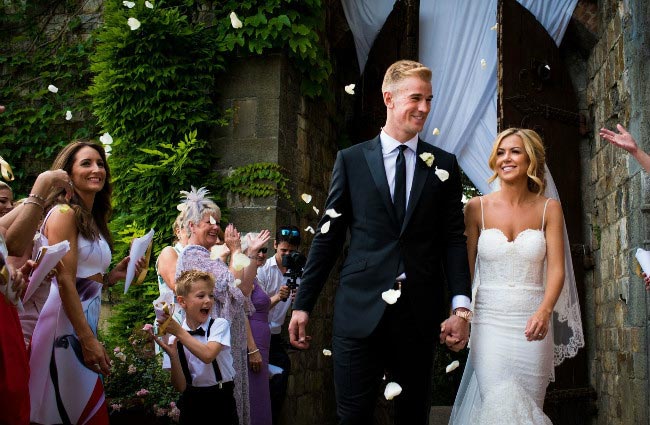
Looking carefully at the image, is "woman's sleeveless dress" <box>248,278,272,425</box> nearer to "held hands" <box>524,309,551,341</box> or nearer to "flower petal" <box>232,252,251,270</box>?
"flower petal" <box>232,252,251,270</box>

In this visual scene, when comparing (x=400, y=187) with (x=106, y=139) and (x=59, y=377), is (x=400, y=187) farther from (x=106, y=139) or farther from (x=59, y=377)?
(x=106, y=139)

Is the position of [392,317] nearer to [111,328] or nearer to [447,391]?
[111,328]

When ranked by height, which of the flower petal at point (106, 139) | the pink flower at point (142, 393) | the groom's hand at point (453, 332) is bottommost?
the pink flower at point (142, 393)

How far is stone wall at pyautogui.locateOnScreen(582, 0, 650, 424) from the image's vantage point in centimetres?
644

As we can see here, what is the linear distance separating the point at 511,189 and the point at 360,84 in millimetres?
4929

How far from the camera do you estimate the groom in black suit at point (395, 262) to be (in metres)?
3.54

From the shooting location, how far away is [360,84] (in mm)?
9461

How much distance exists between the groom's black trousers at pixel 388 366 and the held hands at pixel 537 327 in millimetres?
755

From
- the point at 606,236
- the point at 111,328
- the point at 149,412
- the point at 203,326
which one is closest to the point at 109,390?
the point at 149,412

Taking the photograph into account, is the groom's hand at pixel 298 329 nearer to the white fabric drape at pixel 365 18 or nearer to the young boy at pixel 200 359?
the young boy at pixel 200 359

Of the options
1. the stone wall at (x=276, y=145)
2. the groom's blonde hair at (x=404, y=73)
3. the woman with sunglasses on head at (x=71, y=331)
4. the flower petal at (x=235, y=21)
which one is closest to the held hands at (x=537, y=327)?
the groom's blonde hair at (x=404, y=73)

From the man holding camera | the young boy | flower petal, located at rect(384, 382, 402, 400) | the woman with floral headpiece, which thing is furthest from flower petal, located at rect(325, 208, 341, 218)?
the man holding camera

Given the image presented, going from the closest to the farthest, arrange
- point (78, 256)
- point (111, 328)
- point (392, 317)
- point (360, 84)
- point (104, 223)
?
point (392, 317) < point (78, 256) < point (104, 223) < point (111, 328) < point (360, 84)

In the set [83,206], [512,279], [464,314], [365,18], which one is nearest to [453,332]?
[464,314]
